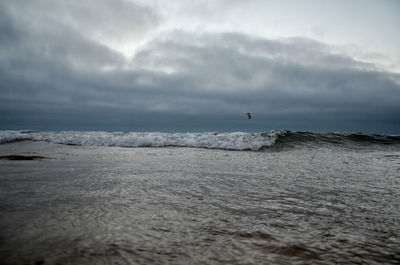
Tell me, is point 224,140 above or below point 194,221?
above

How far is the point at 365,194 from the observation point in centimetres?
248

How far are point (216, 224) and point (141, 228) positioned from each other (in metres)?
0.44

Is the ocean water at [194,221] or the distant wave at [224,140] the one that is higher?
the distant wave at [224,140]

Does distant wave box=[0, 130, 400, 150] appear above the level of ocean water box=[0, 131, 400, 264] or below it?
above

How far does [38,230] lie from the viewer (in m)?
1.32

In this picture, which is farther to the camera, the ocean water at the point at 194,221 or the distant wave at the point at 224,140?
the distant wave at the point at 224,140

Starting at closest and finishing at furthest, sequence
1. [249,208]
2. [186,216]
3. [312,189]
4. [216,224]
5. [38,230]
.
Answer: [38,230], [216,224], [186,216], [249,208], [312,189]

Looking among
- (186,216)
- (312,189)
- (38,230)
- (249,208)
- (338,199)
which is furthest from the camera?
(312,189)

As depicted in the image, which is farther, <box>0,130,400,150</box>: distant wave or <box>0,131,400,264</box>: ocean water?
<box>0,130,400,150</box>: distant wave

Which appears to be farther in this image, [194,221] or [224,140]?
[224,140]

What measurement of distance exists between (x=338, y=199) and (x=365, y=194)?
42 cm

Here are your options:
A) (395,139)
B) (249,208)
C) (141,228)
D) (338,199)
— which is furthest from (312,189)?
(395,139)

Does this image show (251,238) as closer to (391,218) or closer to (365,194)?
(391,218)

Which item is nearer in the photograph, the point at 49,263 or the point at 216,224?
the point at 49,263
